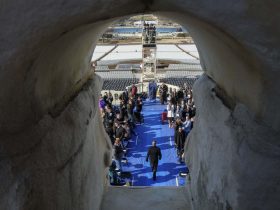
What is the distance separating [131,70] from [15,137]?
69.2 ft

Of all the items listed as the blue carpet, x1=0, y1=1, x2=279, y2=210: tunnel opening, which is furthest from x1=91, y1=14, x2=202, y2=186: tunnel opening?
x1=0, y1=1, x2=279, y2=210: tunnel opening

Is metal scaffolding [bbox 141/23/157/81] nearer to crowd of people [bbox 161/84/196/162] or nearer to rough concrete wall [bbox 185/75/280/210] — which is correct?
crowd of people [bbox 161/84/196/162]

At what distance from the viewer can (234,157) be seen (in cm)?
191

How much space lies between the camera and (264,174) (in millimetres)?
1802

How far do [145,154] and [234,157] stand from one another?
28.3ft

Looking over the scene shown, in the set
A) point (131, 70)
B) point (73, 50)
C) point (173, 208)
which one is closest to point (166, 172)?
point (173, 208)

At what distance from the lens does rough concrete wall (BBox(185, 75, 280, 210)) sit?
5.93ft

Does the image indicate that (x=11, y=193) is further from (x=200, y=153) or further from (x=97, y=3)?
(x=200, y=153)

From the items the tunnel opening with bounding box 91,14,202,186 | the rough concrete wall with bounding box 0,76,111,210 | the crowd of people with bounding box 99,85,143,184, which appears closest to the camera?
the rough concrete wall with bounding box 0,76,111,210

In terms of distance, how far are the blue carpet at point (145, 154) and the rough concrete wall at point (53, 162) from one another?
20.3 feet

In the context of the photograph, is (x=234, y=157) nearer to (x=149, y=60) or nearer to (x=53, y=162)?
(x=53, y=162)

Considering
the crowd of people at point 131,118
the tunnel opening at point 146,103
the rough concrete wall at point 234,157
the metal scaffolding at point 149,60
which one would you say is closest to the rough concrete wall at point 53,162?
the rough concrete wall at point 234,157

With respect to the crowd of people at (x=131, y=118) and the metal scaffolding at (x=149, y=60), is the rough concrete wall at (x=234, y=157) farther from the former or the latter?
the metal scaffolding at (x=149, y=60)

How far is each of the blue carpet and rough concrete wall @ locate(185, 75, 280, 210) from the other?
6.19m
